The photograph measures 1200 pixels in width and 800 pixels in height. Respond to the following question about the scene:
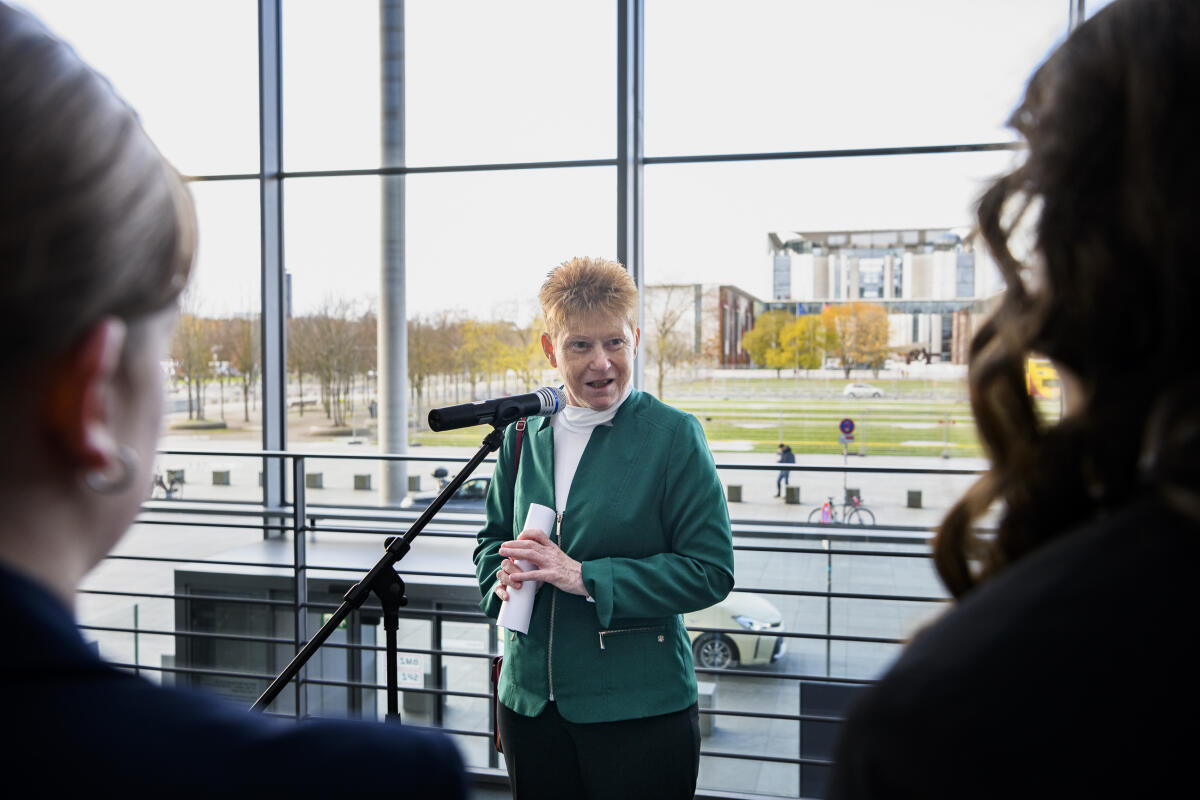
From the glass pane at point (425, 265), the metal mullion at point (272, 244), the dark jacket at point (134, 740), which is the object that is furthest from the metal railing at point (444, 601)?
the dark jacket at point (134, 740)

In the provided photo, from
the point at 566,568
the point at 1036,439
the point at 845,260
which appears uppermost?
the point at 845,260

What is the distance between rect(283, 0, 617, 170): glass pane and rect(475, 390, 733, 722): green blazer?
116 inches

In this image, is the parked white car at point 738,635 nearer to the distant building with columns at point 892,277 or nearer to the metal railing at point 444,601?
the metal railing at point 444,601

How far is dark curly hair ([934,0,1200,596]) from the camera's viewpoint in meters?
0.43

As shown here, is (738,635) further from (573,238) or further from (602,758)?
(602,758)

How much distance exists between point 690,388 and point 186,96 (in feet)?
11.2

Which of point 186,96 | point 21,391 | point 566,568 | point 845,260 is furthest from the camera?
point 186,96

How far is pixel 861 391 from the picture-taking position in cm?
439

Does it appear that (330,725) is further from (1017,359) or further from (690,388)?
(690,388)

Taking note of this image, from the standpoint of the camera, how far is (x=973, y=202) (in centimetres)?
61

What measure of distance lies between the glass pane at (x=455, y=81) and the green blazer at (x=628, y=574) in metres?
2.94

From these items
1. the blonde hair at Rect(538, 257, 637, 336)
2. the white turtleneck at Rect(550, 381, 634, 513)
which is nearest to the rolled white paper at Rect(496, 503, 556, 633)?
the white turtleneck at Rect(550, 381, 634, 513)

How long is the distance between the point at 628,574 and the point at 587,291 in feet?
2.11

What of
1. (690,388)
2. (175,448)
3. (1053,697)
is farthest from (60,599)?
(175,448)
